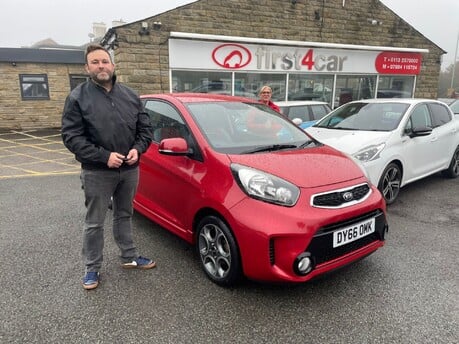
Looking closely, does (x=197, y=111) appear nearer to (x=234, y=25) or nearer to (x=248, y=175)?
(x=248, y=175)

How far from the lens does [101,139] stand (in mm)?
2676

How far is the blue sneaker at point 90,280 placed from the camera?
9.54 feet

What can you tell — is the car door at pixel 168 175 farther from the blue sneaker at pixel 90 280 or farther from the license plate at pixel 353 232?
the license plate at pixel 353 232

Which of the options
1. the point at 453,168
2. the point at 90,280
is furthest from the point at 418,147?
the point at 90,280

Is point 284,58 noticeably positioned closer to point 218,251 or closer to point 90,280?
point 218,251

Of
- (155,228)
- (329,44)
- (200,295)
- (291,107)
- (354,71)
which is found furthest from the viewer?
(354,71)

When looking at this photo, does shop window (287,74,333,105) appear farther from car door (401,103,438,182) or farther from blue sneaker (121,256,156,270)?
blue sneaker (121,256,156,270)

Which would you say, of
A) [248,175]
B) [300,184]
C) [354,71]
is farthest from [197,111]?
[354,71]

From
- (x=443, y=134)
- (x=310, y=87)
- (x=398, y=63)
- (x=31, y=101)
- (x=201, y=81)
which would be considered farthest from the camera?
(x=31, y=101)

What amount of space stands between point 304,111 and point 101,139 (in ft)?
18.4

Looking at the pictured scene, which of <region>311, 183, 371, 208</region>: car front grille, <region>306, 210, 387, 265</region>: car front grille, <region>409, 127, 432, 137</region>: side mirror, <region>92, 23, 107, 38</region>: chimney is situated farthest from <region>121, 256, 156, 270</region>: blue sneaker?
<region>92, 23, 107, 38</region>: chimney

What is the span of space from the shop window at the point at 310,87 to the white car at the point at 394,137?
6.19 metres

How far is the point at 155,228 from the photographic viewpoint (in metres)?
4.20

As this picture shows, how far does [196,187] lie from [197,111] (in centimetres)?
81
